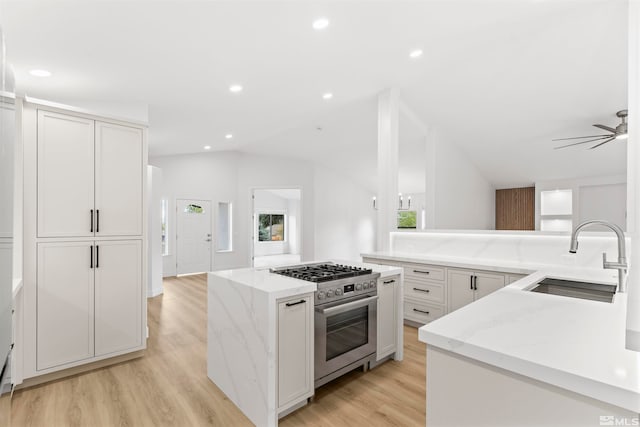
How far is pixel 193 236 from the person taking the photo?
7246mm

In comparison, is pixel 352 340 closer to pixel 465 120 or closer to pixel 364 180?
pixel 465 120

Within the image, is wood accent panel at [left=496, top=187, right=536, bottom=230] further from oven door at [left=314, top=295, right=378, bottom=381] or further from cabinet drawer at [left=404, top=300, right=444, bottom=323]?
oven door at [left=314, top=295, right=378, bottom=381]

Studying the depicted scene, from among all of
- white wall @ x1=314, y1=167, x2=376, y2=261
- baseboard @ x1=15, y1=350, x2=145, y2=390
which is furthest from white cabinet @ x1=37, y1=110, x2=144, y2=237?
white wall @ x1=314, y1=167, x2=376, y2=261

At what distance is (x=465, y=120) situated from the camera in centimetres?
522

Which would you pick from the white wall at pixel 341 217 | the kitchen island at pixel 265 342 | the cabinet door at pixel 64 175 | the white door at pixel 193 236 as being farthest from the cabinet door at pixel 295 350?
the white door at pixel 193 236

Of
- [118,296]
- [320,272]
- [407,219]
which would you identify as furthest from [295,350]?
[407,219]

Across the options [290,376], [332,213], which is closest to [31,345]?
[290,376]

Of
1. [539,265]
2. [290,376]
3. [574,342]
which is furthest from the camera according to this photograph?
[539,265]

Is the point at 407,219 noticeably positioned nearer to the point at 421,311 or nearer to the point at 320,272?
the point at 421,311

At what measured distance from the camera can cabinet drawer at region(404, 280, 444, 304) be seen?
11.3 feet

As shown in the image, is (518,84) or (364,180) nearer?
(518,84)

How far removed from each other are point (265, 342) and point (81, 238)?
1902 mm

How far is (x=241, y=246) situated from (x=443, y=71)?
5939mm

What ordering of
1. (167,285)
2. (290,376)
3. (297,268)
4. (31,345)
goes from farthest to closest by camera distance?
1. (167,285)
2. (297,268)
3. (31,345)
4. (290,376)
